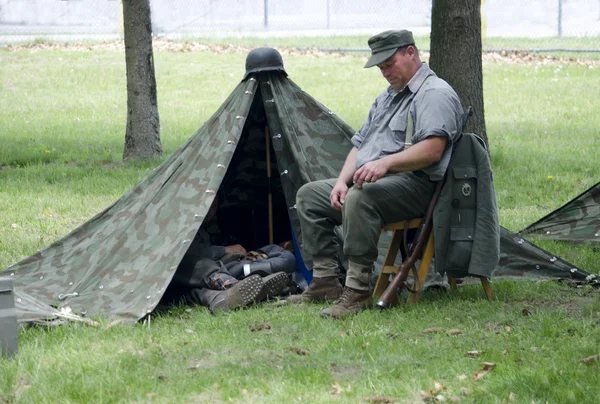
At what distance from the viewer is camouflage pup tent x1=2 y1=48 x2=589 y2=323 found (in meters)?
5.77

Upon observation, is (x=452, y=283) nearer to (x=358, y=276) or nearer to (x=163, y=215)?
(x=358, y=276)

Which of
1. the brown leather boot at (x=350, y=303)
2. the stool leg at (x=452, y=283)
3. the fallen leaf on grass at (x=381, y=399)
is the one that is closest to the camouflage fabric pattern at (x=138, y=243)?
the brown leather boot at (x=350, y=303)

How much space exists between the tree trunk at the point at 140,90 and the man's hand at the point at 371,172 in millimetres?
6054

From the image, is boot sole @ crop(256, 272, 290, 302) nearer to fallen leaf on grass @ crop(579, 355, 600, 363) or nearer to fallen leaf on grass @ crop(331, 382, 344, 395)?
fallen leaf on grass @ crop(331, 382, 344, 395)

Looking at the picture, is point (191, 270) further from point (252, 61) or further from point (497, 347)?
point (497, 347)

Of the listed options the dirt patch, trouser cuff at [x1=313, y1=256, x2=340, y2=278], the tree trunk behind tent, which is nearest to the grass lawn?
trouser cuff at [x1=313, y1=256, x2=340, y2=278]

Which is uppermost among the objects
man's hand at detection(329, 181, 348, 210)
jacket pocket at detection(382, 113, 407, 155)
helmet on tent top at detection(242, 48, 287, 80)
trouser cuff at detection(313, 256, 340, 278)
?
helmet on tent top at detection(242, 48, 287, 80)

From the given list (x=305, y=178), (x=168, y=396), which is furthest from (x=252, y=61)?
(x=168, y=396)

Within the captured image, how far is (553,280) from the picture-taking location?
618 centimetres

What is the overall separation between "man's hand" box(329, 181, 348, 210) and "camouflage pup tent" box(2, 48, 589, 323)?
52cm

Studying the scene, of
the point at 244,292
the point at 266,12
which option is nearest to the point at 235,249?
the point at 244,292

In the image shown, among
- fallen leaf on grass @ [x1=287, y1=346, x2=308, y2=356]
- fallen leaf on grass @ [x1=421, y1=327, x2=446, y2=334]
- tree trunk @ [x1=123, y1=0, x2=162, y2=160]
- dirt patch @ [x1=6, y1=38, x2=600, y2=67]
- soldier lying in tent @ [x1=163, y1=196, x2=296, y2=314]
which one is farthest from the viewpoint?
dirt patch @ [x1=6, y1=38, x2=600, y2=67]

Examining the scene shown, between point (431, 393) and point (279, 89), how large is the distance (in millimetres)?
2979

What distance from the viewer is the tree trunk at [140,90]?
433 inches
